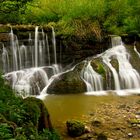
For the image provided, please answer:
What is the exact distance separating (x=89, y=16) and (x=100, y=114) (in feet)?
33.4

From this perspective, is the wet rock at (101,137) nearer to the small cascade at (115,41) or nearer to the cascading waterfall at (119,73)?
the cascading waterfall at (119,73)

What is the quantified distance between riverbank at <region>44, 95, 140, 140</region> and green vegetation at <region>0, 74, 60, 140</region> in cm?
265

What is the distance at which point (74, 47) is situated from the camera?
20141 mm

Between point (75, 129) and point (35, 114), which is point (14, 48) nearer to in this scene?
point (75, 129)

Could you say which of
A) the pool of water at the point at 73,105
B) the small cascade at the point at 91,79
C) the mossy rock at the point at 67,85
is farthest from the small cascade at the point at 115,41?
the pool of water at the point at 73,105

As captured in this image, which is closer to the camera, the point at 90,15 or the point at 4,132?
the point at 4,132

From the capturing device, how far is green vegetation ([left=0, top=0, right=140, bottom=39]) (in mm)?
21625

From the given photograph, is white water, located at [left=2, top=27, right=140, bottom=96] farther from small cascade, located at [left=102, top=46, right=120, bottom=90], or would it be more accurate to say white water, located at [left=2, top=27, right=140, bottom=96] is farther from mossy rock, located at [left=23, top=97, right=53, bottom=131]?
mossy rock, located at [left=23, top=97, right=53, bottom=131]

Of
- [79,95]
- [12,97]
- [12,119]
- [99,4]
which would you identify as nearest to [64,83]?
[79,95]


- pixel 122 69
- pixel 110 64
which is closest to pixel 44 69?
pixel 110 64

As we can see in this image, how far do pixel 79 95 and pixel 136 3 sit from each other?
9.23m

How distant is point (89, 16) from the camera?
22281 mm

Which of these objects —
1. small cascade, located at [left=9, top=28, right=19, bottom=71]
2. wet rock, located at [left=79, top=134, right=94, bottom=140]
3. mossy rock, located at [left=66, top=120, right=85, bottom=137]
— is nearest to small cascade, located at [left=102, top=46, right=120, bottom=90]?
small cascade, located at [left=9, top=28, right=19, bottom=71]

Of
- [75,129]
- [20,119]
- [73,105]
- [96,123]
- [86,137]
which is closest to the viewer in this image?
[20,119]
